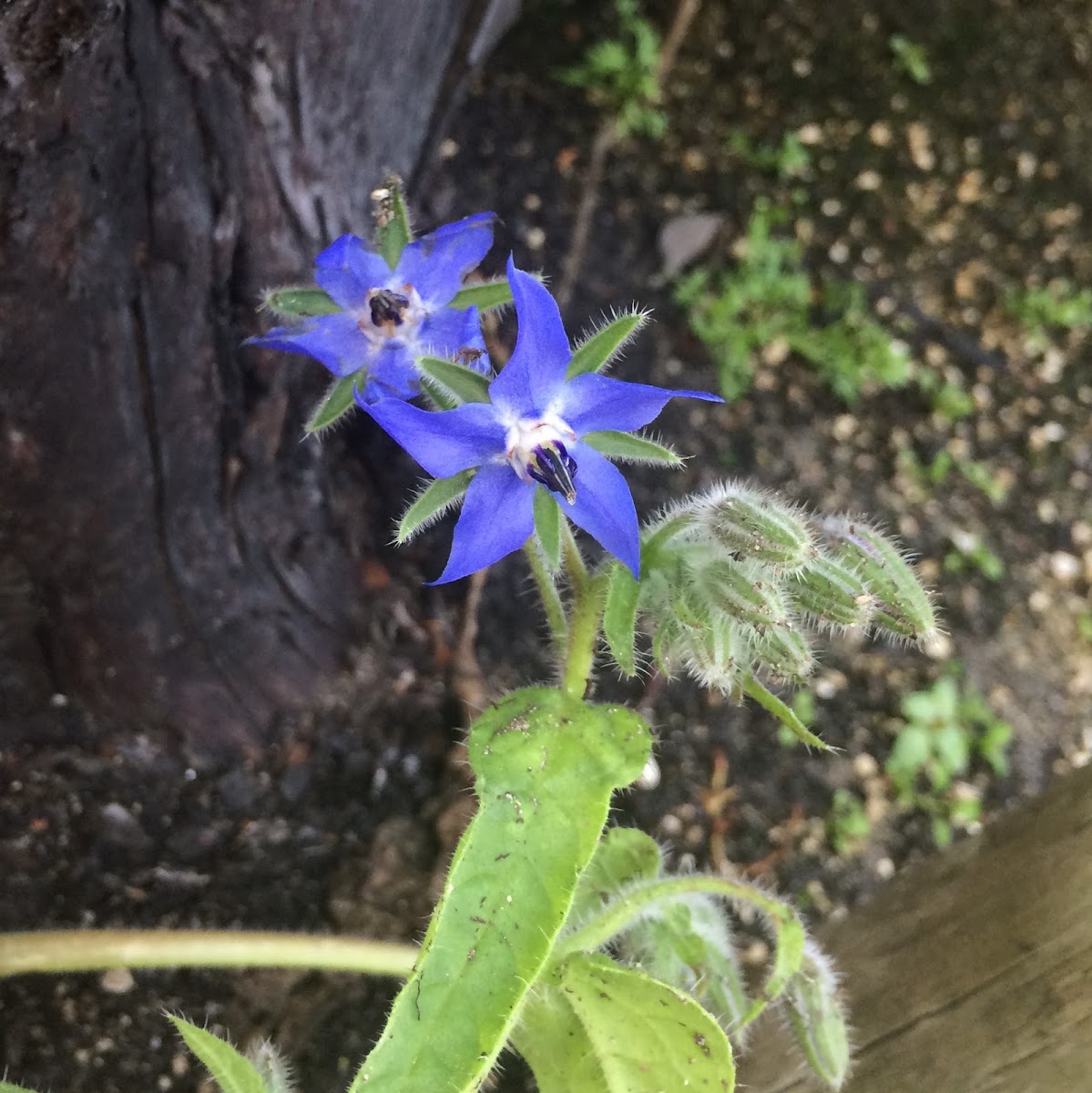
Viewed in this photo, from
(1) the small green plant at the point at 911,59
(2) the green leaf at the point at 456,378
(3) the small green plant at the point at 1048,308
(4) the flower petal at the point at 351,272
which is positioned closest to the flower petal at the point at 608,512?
(2) the green leaf at the point at 456,378

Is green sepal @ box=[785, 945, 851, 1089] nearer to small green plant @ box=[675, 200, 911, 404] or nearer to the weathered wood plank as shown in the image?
the weathered wood plank

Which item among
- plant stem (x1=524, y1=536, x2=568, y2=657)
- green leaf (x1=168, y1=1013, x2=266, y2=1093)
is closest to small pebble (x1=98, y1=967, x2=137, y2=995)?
green leaf (x1=168, y1=1013, x2=266, y2=1093)

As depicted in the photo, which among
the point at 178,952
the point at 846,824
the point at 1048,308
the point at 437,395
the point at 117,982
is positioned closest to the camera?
the point at 437,395

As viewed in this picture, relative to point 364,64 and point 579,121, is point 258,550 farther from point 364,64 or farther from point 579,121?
point 579,121

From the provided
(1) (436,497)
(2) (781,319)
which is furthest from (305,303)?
(2) (781,319)

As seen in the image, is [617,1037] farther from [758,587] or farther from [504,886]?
[758,587]

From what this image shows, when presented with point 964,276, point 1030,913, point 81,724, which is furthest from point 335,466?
point 964,276
